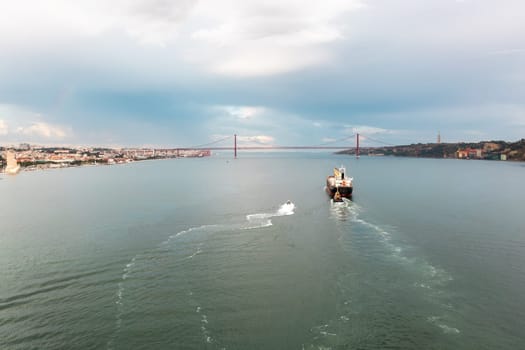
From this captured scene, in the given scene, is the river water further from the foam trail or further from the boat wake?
the foam trail

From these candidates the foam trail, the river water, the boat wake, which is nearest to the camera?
the river water

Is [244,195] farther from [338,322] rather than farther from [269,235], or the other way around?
[338,322]

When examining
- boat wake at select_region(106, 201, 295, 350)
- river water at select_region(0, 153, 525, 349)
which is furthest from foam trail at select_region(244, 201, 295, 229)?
river water at select_region(0, 153, 525, 349)

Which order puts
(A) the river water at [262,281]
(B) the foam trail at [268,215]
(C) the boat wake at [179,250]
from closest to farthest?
1. (A) the river water at [262,281]
2. (C) the boat wake at [179,250]
3. (B) the foam trail at [268,215]

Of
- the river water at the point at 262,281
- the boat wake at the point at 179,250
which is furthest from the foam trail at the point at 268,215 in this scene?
the river water at the point at 262,281

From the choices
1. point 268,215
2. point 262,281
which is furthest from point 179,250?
point 268,215

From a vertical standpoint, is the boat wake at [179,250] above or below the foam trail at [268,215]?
below

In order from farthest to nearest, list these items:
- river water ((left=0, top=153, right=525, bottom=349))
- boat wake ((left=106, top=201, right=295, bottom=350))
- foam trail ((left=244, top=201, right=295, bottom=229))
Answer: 1. foam trail ((left=244, top=201, right=295, bottom=229))
2. boat wake ((left=106, top=201, right=295, bottom=350))
3. river water ((left=0, top=153, right=525, bottom=349))

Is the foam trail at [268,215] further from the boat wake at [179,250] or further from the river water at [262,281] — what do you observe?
the river water at [262,281]

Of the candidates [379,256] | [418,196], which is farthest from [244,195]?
[379,256]
